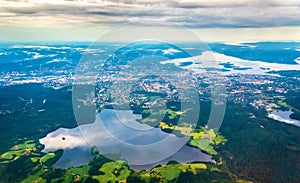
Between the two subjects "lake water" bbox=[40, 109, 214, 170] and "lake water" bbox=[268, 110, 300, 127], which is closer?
"lake water" bbox=[40, 109, 214, 170]

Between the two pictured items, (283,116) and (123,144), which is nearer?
(123,144)

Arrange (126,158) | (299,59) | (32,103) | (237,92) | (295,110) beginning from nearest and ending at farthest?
(126,158) < (295,110) < (32,103) < (237,92) < (299,59)

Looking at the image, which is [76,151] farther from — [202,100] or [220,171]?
[202,100]

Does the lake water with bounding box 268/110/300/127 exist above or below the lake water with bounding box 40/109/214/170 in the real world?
above

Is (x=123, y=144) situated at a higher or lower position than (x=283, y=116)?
lower

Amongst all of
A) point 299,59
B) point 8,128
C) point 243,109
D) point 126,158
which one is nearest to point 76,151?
point 126,158
